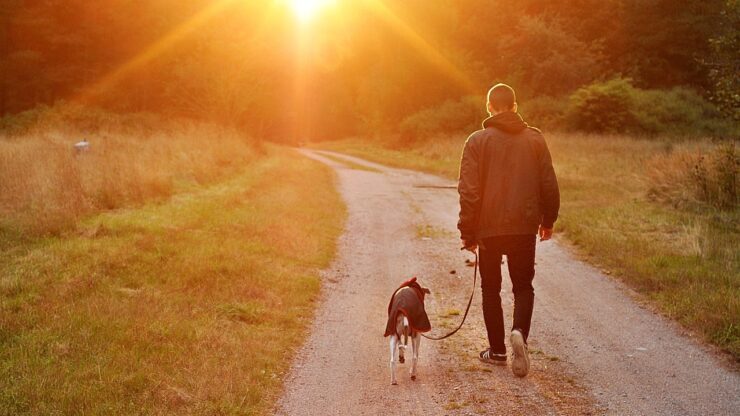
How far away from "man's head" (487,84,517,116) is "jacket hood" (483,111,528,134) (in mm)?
77

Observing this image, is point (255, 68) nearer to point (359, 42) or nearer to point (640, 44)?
point (359, 42)

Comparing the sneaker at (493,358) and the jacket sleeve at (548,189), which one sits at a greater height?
the jacket sleeve at (548,189)

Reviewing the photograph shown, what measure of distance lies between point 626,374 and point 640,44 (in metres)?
54.9

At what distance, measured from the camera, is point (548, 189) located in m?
5.38

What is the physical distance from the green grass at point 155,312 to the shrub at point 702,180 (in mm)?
8498

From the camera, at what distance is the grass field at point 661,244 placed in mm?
7037

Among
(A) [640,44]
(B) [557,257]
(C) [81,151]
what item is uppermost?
(A) [640,44]

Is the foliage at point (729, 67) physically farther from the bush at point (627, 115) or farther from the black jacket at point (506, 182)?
the bush at point (627, 115)

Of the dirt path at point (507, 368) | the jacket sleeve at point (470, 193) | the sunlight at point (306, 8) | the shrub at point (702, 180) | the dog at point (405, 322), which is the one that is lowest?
the dirt path at point (507, 368)

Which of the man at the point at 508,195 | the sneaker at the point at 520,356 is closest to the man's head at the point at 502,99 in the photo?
the man at the point at 508,195

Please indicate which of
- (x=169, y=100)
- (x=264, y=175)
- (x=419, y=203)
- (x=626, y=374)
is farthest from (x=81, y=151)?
(x=169, y=100)

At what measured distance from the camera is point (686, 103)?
136 feet

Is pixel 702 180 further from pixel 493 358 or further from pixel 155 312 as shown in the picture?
pixel 155 312

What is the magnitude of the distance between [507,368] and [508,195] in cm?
154
